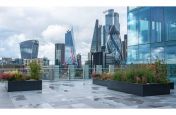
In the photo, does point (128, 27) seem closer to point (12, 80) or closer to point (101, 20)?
point (12, 80)

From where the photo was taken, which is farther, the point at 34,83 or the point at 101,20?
the point at 101,20

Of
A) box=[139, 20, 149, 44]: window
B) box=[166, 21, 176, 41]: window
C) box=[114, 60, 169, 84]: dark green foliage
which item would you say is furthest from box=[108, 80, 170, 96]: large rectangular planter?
box=[139, 20, 149, 44]: window

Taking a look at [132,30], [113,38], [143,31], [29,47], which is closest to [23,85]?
[143,31]

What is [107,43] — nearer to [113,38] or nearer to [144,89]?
[113,38]

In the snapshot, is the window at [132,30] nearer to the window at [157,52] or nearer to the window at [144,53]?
the window at [144,53]

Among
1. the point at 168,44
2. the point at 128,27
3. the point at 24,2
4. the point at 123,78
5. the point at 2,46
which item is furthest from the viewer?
the point at 2,46
